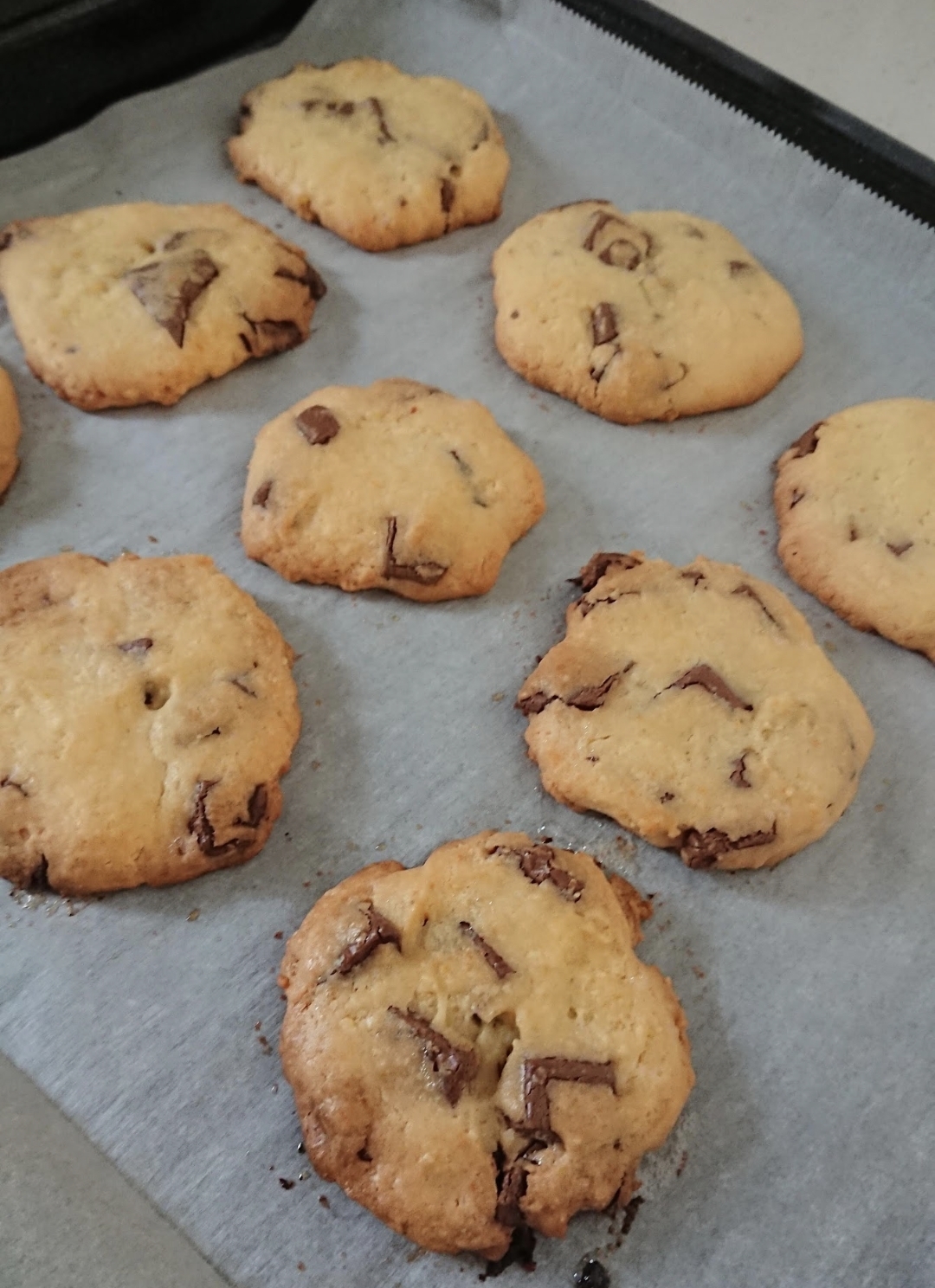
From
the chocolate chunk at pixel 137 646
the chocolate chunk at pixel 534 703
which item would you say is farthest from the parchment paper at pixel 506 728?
the chocolate chunk at pixel 137 646

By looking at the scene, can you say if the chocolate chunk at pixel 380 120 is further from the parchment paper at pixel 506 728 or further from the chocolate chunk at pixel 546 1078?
the chocolate chunk at pixel 546 1078

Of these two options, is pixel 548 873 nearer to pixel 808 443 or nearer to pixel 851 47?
pixel 808 443

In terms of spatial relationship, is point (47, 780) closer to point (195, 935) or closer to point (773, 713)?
point (195, 935)

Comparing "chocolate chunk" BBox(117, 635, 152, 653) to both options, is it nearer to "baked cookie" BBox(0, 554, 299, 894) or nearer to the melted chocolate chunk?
"baked cookie" BBox(0, 554, 299, 894)

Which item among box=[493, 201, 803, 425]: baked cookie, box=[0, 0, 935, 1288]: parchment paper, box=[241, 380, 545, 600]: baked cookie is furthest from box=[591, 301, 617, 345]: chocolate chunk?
box=[241, 380, 545, 600]: baked cookie

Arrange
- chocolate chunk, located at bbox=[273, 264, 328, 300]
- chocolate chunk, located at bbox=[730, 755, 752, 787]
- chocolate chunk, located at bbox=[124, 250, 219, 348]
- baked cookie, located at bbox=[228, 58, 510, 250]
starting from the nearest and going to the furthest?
chocolate chunk, located at bbox=[730, 755, 752, 787]
chocolate chunk, located at bbox=[124, 250, 219, 348]
chocolate chunk, located at bbox=[273, 264, 328, 300]
baked cookie, located at bbox=[228, 58, 510, 250]

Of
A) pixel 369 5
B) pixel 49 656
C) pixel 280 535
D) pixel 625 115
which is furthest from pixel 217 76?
pixel 49 656
